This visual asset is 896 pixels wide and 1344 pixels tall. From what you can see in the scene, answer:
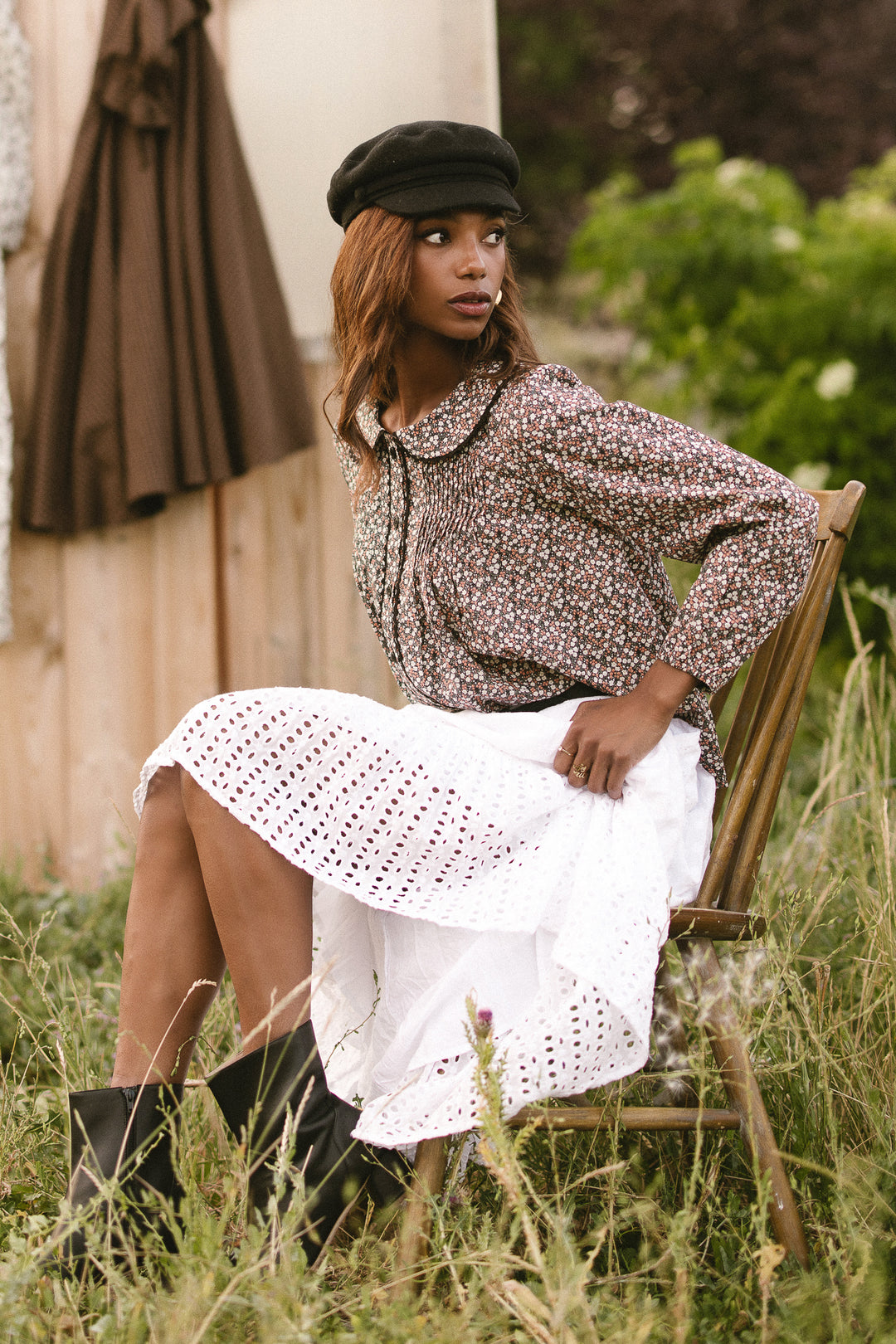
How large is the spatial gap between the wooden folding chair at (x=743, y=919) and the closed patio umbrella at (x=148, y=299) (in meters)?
1.70

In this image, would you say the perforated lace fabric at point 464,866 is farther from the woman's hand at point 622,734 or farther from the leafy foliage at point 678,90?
the leafy foliage at point 678,90

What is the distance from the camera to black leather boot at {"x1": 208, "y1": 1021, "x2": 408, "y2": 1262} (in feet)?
5.02

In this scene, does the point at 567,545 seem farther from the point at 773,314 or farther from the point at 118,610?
the point at 773,314

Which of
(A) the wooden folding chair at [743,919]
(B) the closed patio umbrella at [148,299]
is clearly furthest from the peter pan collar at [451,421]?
(B) the closed patio umbrella at [148,299]

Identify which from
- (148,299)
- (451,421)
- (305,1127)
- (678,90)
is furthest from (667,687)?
(678,90)

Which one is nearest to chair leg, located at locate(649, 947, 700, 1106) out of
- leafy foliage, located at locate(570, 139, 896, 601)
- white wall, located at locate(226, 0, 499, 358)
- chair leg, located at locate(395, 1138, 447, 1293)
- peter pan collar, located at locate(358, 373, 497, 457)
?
chair leg, located at locate(395, 1138, 447, 1293)

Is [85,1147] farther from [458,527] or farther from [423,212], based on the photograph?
[423,212]

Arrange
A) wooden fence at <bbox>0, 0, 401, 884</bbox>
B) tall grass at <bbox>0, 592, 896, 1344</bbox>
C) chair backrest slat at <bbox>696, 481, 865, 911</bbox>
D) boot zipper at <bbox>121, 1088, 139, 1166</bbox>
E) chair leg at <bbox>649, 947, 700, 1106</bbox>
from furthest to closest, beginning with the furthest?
wooden fence at <bbox>0, 0, 401, 884</bbox>
chair leg at <bbox>649, 947, 700, 1106</bbox>
chair backrest slat at <bbox>696, 481, 865, 911</bbox>
boot zipper at <bbox>121, 1088, 139, 1166</bbox>
tall grass at <bbox>0, 592, 896, 1344</bbox>

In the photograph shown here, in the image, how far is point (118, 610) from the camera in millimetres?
3336

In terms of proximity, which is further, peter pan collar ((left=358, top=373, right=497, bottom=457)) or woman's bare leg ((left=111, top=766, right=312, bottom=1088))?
peter pan collar ((left=358, top=373, right=497, bottom=457))

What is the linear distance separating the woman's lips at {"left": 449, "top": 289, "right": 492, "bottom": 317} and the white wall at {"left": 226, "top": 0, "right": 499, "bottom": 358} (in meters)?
1.72

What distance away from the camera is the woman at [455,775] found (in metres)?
1.53

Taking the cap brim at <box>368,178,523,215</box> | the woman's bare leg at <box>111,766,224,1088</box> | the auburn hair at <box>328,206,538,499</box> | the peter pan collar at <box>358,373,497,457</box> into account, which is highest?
the cap brim at <box>368,178,523,215</box>

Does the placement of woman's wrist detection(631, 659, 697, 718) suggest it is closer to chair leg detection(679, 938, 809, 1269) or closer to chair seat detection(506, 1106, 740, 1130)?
chair leg detection(679, 938, 809, 1269)
